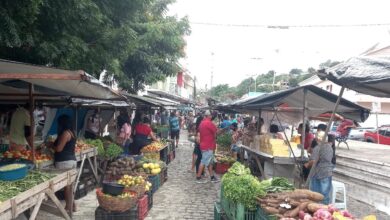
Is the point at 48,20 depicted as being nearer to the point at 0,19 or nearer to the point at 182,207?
the point at 0,19

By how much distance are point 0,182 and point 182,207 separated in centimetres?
423

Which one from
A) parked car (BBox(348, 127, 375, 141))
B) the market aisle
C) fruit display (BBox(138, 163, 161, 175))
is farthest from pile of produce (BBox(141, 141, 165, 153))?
parked car (BBox(348, 127, 375, 141))

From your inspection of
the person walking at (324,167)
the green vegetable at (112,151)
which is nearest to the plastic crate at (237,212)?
the person walking at (324,167)

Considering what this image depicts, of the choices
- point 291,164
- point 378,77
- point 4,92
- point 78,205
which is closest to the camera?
point 378,77

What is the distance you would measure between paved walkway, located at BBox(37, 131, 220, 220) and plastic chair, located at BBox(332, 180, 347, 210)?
262 cm

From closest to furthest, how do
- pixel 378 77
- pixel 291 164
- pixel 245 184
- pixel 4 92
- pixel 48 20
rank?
1. pixel 378 77
2. pixel 245 184
3. pixel 48 20
4. pixel 4 92
5. pixel 291 164

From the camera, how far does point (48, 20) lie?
7.63 meters

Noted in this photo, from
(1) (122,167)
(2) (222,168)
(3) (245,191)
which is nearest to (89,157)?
(1) (122,167)

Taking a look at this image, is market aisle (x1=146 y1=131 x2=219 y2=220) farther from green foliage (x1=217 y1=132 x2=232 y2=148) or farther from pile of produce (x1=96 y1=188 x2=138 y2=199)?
green foliage (x1=217 y1=132 x2=232 y2=148)

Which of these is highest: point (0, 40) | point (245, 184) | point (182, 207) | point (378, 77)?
point (0, 40)

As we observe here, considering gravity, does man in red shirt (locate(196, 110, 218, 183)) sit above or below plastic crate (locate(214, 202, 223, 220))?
above

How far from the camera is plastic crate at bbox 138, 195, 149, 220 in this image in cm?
724

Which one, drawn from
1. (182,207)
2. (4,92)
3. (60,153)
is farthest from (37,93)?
(182,207)

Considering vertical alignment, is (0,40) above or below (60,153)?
above
